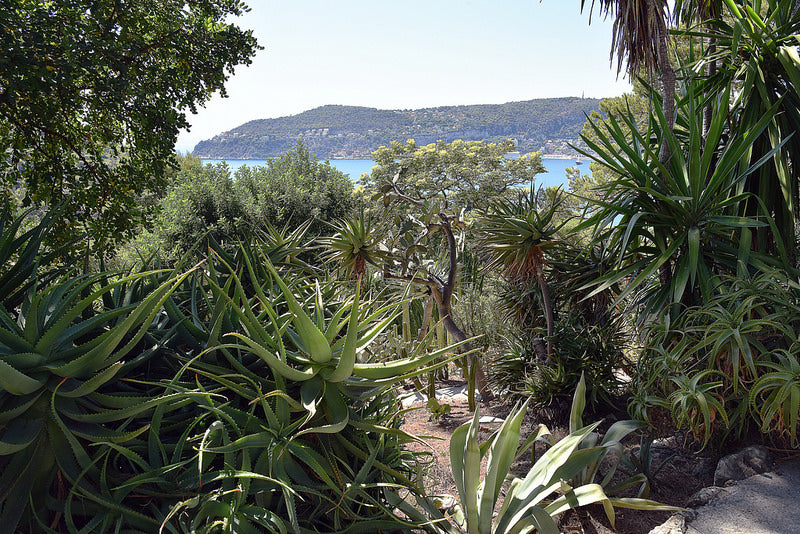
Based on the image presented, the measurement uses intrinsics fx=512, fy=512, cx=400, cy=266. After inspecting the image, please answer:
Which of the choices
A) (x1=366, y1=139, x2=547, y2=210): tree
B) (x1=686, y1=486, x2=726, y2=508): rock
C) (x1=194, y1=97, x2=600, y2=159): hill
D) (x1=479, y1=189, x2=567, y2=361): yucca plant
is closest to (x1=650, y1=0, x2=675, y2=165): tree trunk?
(x1=479, y1=189, x2=567, y2=361): yucca plant

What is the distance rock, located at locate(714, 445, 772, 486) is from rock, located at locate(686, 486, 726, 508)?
0.31 metres

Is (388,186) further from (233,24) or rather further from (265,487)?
(265,487)

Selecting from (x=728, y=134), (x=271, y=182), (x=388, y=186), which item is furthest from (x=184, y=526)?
(x=271, y=182)

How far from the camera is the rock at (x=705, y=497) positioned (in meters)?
3.12

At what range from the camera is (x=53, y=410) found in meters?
1.29

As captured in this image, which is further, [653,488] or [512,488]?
[653,488]

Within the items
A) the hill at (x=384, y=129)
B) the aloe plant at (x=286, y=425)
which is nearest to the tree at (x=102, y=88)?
the aloe plant at (x=286, y=425)

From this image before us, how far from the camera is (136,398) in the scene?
4.82 ft

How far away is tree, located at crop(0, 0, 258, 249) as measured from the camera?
4277 millimetres

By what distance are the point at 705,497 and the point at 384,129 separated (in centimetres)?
7596

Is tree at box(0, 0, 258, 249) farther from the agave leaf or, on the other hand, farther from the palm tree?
the palm tree

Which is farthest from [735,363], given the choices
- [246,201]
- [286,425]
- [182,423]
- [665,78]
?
[246,201]

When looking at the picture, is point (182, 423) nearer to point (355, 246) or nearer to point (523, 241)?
point (355, 246)

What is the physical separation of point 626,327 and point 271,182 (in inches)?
433
